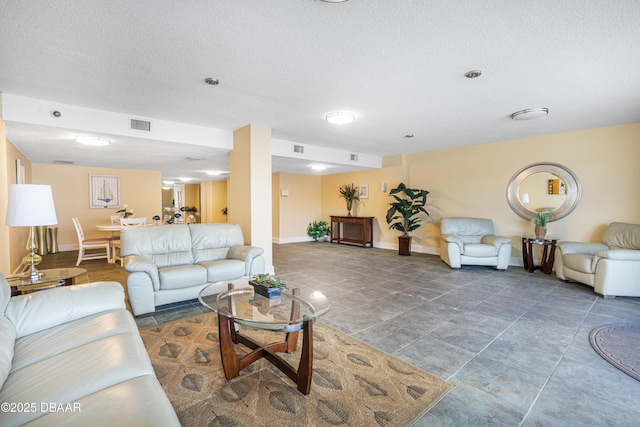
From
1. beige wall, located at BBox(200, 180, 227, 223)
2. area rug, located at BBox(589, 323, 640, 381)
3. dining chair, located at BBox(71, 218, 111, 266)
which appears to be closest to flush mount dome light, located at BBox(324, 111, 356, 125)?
area rug, located at BBox(589, 323, 640, 381)

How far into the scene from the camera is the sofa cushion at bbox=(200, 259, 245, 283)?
341cm

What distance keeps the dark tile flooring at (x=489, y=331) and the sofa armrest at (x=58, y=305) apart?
1.05 metres

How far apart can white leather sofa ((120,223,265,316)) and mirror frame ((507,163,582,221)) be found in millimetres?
4994

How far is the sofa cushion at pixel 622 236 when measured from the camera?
3971 mm

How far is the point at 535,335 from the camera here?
2.55 meters

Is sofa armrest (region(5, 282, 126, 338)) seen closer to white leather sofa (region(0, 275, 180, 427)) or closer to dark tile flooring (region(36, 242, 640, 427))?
white leather sofa (region(0, 275, 180, 427))

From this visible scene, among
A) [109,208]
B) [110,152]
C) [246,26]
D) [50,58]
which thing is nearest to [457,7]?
[246,26]

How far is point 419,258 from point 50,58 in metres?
6.34

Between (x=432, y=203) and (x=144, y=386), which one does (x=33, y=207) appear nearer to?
(x=144, y=386)

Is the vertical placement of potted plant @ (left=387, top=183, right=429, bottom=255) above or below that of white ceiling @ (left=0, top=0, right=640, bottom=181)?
below

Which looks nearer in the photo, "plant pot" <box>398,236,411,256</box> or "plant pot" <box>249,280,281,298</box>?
"plant pot" <box>249,280,281,298</box>

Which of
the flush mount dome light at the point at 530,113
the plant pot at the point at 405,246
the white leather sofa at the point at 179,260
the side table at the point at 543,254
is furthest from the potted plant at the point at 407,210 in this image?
the white leather sofa at the point at 179,260

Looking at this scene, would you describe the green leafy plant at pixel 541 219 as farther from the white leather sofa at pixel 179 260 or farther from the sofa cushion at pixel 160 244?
the sofa cushion at pixel 160 244

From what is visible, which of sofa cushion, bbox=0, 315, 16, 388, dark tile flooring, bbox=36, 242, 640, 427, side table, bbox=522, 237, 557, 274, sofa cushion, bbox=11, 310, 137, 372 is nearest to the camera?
sofa cushion, bbox=0, 315, 16, 388
